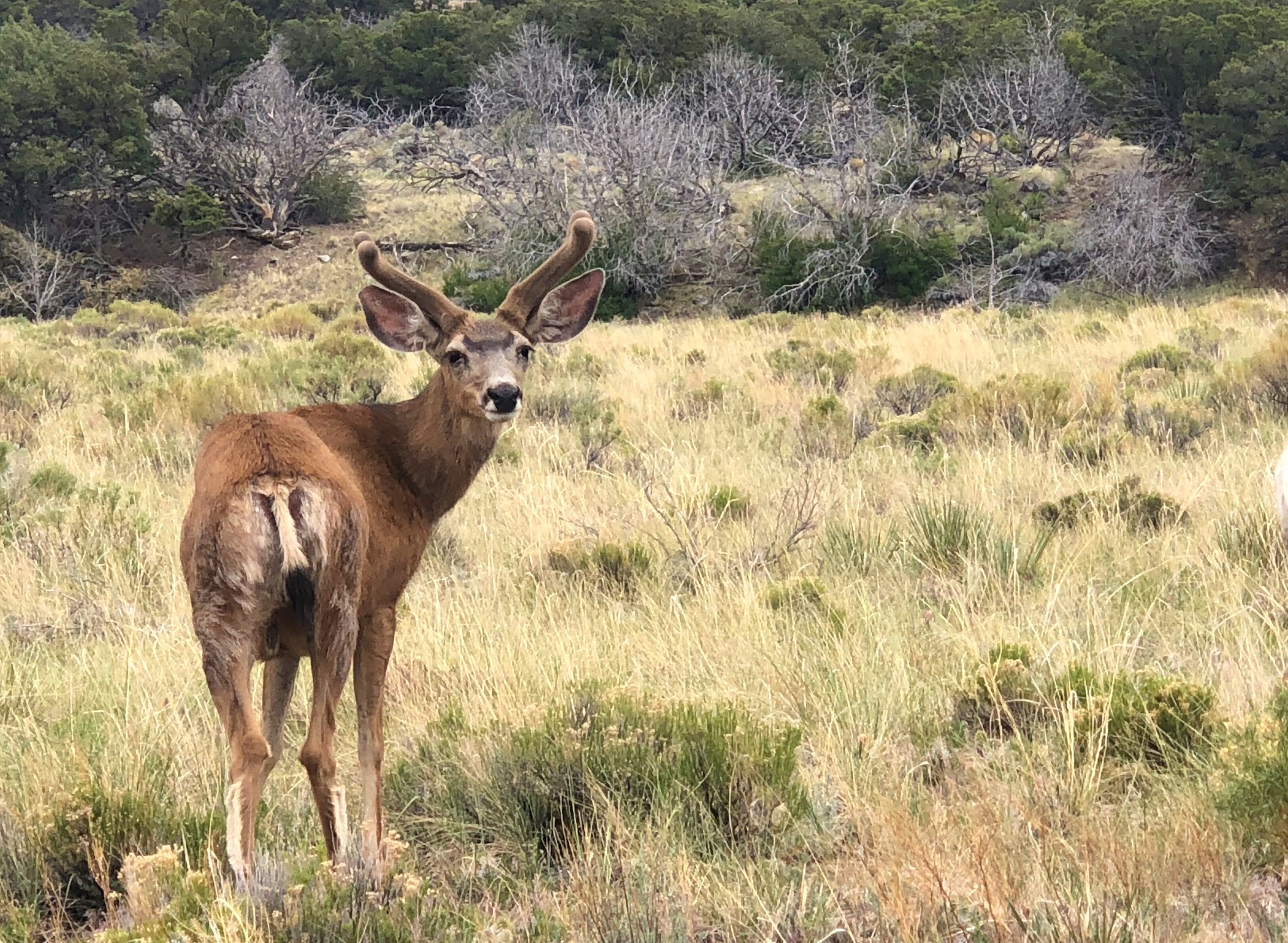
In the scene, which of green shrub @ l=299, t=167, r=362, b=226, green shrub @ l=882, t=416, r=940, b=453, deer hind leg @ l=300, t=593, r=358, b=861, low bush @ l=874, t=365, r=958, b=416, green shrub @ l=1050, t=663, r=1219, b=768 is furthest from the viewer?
green shrub @ l=299, t=167, r=362, b=226

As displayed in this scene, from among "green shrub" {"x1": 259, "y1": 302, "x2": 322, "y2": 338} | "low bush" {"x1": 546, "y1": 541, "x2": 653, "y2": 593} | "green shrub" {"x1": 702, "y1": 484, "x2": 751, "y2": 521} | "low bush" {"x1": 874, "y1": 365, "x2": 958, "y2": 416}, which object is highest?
"low bush" {"x1": 546, "y1": 541, "x2": 653, "y2": 593}

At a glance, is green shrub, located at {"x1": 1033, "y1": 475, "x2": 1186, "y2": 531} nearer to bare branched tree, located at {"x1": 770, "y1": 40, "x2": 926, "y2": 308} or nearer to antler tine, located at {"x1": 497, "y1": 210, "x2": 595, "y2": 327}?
antler tine, located at {"x1": 497, "y1": 210, "x2": 595, "y2": 327}

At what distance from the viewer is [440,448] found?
3656 mm

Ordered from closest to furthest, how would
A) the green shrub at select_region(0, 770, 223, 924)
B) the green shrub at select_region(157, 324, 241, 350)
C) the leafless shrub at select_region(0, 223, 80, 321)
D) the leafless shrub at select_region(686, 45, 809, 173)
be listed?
the green shrub at select_region(0, 770, 223, 924) → the green shrub at select_region(157, 324, 241, 350) → the leafless shrub at select_region(0, 223, 80, 321) → the leafless shrub at select_region(686, 45, 809, 173)

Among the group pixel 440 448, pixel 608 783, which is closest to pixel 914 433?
pixel 440 448

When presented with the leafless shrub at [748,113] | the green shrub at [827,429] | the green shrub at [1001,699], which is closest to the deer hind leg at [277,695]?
the green shrub at [1001,699]

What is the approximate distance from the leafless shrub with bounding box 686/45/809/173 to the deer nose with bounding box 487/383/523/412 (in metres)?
27.9

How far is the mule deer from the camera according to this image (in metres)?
2.44

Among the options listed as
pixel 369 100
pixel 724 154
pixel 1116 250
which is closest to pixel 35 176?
pixel 369 100

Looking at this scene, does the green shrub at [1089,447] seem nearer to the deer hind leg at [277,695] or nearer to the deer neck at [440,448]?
the deer neck at [440,448]

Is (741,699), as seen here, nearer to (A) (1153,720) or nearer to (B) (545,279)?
(A) (1153,720)

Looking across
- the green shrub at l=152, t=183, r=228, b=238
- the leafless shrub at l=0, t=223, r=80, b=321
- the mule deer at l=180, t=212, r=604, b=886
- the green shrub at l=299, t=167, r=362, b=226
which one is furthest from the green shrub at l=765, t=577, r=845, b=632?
the green shrub at l=299, t=167, r=362, b=226

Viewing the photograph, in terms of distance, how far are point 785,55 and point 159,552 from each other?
3353 centimetres

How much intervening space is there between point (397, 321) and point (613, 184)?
2409cm
